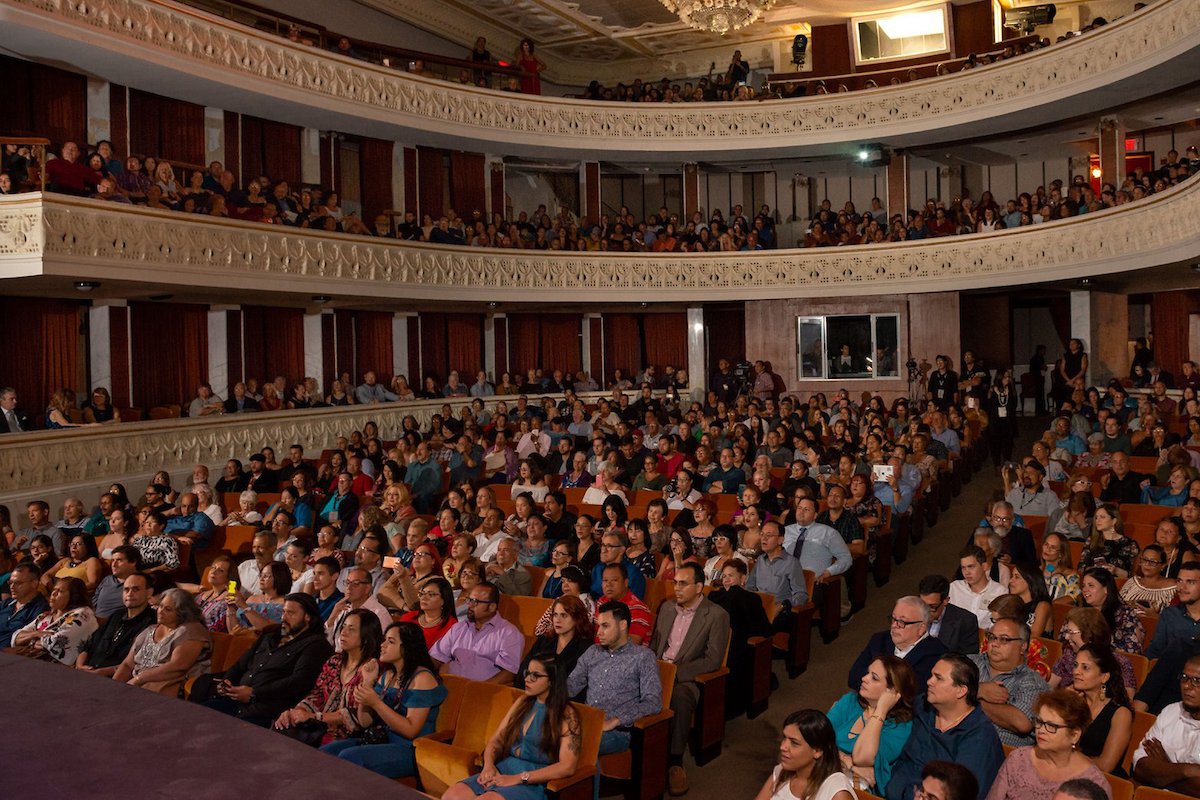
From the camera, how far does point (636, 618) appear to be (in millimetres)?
5621

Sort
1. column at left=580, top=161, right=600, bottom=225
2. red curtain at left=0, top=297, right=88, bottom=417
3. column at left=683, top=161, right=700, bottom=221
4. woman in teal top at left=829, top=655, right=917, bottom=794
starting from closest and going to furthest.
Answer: woman in teal top at left=829, top=655, right=917, bottom=794 → red curtain at left=0, top=297, right=88, bottom=417 → column at left=580, top=161, right=600, bottom=225 → column at left=683, top=161, right=700, bottom=221

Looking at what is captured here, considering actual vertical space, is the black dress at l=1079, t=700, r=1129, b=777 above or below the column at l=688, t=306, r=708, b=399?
below

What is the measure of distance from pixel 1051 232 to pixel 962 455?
211 inches

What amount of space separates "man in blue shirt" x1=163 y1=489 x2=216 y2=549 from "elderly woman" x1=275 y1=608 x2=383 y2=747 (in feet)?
14.0

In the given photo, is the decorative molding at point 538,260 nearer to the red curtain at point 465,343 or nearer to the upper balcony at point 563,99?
the upper balcony at point 563,99

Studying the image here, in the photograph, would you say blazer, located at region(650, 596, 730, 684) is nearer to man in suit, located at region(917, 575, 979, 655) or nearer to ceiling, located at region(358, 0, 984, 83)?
man in suit, located at region(917, 575, 979, 655)

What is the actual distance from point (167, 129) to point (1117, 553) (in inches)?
511

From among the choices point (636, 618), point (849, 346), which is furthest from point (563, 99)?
point (636, 618)

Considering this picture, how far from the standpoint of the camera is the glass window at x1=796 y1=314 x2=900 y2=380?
18656 millimetres

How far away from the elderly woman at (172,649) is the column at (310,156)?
12113 millimetres

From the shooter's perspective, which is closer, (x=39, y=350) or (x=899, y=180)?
(x=39, y=350)

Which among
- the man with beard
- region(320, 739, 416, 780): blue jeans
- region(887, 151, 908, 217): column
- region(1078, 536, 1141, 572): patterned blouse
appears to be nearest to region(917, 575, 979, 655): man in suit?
region(1078, 536, 1141, 572): patterned blouse

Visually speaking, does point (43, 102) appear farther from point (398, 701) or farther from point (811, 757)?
point (811, 757)

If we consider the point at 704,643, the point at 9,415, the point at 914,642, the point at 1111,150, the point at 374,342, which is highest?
the point at 1111,150
